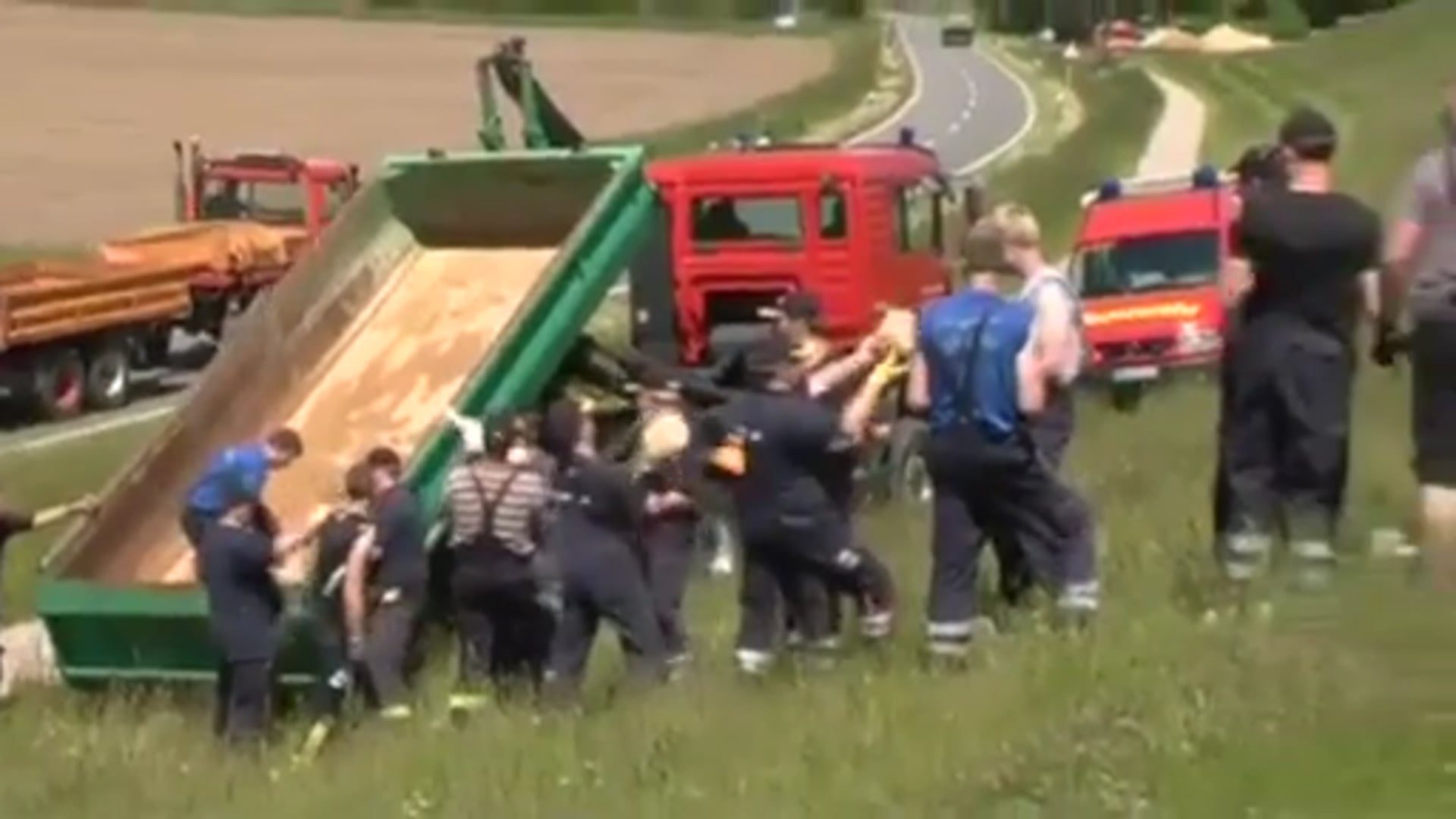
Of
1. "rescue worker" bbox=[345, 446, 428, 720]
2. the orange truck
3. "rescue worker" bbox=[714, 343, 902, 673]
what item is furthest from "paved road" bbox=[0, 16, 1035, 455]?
"rescue worker" bbox=[714, 343, 902, 673]

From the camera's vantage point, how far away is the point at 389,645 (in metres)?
15.2

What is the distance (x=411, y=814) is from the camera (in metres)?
9.74

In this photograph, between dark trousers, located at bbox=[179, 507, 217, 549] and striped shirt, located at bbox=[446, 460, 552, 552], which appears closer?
striped shirt, located at bbox=[446, 460, 552, 552]

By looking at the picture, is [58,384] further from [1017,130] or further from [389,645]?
[1017,130]

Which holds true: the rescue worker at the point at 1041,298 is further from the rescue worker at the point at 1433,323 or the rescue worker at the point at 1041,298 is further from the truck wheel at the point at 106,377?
the truck wheel at the point at 106,377

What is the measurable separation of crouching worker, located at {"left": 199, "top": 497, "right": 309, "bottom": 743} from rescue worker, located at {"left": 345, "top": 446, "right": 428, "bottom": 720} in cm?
41


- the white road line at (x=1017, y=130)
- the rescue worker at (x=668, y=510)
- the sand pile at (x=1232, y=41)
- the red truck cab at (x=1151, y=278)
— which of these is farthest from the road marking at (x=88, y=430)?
the sand pile at (x=1232, y=41)

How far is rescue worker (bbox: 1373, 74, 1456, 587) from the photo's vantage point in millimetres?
10812

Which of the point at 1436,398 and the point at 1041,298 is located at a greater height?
the point at 1041,298

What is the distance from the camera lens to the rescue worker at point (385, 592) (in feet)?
49.8

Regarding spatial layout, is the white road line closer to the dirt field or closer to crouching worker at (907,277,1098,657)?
the dirt field

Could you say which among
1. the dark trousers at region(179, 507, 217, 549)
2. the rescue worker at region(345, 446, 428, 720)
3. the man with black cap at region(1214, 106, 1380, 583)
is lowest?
the rescue worker at region(345, 446, 428, 720)

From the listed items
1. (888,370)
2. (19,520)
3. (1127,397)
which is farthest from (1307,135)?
(1127,397)

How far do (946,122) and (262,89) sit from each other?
16.1m
